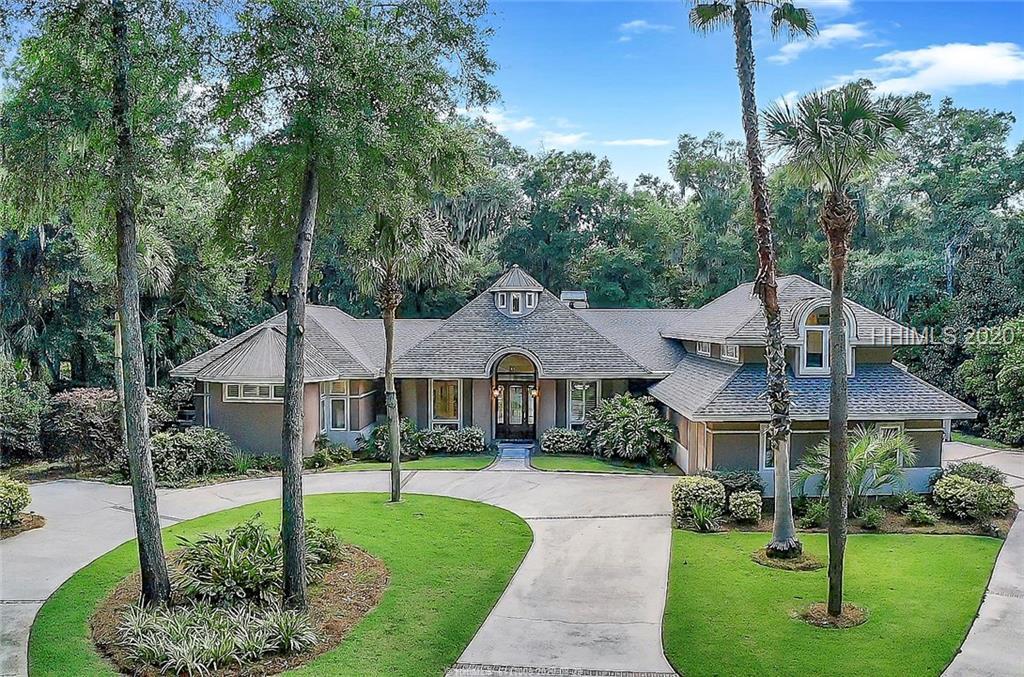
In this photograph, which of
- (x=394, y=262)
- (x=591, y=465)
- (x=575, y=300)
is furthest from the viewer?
(x=575, y=300)

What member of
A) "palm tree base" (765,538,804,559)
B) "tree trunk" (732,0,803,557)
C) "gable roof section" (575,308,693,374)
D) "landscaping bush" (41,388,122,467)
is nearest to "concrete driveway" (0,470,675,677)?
"landscaping bush" (41,388,122,467)

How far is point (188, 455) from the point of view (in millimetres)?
18156

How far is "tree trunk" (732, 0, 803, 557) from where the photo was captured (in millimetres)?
10875

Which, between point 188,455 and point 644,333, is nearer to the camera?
point 188,455

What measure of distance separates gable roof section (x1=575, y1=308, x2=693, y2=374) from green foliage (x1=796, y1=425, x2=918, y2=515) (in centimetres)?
737

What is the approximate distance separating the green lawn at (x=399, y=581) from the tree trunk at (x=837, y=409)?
4698 mm

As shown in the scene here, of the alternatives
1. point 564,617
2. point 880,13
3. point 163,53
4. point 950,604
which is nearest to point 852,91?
point 880,13

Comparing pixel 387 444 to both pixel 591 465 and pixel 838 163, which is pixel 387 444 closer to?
pixel 591 465

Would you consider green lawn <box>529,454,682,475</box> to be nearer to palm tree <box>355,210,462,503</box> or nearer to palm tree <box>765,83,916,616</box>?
palm tree <box>355,210,462,503</box>

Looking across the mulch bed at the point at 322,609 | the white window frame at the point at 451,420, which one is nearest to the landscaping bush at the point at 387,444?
the white window frame at the point at 451,420

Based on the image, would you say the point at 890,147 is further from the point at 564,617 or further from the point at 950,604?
the point at 564,617

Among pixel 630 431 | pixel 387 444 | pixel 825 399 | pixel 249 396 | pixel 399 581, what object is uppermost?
pixel 825 399

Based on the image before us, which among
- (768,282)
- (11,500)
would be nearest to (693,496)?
(768,282)

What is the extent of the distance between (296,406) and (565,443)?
1290 cm
